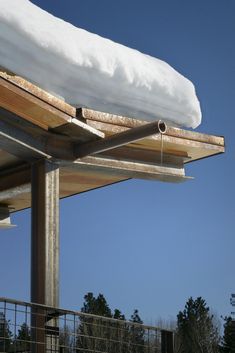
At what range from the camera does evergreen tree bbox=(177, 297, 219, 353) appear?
195 ft

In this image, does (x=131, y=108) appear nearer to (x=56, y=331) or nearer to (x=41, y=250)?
(x=41, y=250)

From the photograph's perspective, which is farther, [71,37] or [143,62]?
[143,62]

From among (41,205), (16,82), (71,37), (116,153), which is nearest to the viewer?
(16,82)

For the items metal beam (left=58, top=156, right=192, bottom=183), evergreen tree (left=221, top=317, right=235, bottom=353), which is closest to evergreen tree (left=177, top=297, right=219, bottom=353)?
evergreen tree (left=221, top=317, right=235, bottom=353)

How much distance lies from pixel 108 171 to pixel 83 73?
237cm

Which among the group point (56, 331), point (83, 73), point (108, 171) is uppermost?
point (83, 73)

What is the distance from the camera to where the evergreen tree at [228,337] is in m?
58.3

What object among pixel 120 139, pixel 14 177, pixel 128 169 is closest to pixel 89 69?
pixel 120 139

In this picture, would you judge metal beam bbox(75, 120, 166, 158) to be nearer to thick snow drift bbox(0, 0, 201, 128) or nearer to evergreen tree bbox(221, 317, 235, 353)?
thick snow drift bbox(0, 0, 201, 128)

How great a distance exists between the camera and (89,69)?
11977mm

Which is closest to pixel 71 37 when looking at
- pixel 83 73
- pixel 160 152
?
pixel 83 73

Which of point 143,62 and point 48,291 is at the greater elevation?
point 143,62

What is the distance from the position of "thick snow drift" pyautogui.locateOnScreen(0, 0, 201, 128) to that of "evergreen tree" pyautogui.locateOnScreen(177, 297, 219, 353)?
46102 millimetres

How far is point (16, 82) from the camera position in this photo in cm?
1091
